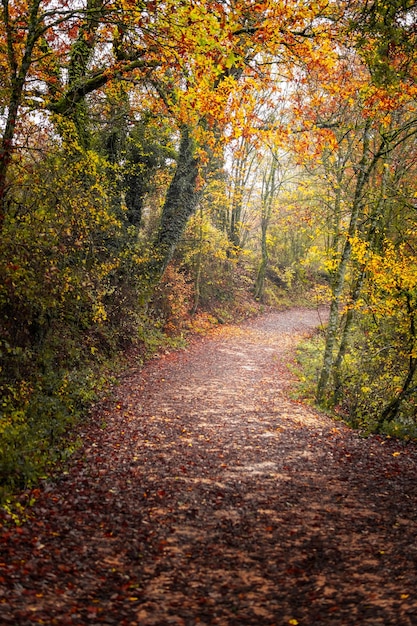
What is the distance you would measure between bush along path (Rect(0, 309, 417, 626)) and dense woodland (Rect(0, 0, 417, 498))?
102cm

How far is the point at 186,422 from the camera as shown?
8922 mm

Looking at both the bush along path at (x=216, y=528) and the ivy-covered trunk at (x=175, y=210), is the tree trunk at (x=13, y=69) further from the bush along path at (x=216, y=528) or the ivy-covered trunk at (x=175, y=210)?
the ivy-covered trunk at (x=175, y=210)

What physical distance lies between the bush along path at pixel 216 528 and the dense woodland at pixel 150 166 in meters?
1.02

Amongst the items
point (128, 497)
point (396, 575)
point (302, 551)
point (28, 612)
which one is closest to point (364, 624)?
point (396, 575)

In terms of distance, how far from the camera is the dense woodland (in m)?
6.57

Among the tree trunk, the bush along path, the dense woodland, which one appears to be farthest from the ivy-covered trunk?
the tree trunk

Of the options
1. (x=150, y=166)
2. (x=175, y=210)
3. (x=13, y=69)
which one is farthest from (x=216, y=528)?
(x=150, y=166)

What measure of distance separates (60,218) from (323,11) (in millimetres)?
6415

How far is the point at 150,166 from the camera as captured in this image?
1570cm

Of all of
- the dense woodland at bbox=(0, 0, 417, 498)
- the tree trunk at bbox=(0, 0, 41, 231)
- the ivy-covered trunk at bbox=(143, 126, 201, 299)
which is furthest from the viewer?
the ivy-covered trunk at bbox=(143, 126, 201, 299)

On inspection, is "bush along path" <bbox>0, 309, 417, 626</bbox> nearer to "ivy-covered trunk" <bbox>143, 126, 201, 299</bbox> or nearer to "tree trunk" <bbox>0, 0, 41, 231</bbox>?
"tree trunk" <bbox>0, 0, 41, 231</bbox>

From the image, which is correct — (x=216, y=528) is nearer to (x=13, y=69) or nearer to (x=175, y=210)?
(x=13, y=69)

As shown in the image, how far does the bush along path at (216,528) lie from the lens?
3.70 meters

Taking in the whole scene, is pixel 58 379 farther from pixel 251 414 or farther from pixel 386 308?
pixel 386 308
